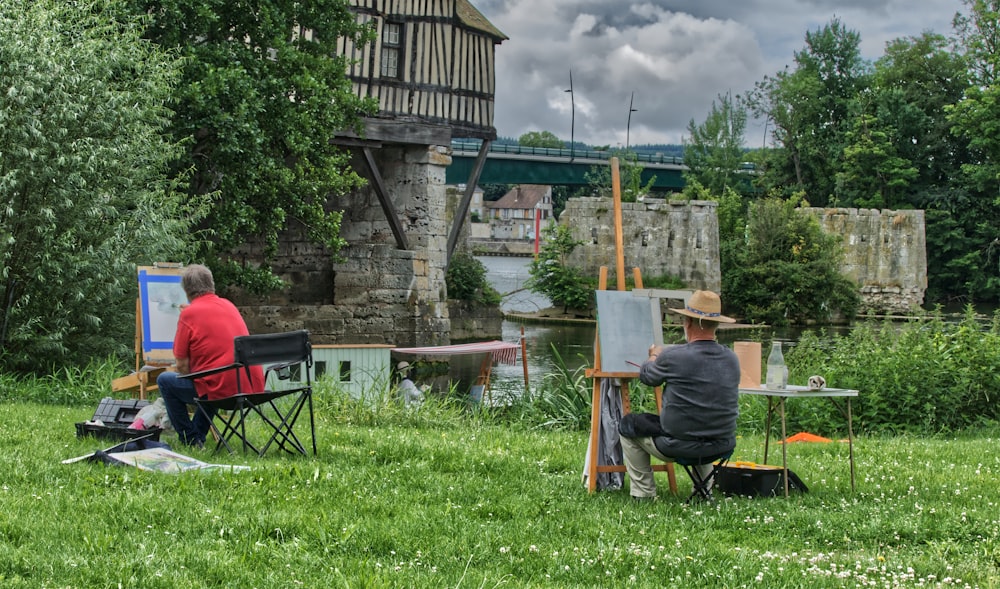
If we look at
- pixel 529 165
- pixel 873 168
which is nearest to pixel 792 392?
pixel 529 165

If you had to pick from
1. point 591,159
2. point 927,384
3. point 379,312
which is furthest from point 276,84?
point 591,159

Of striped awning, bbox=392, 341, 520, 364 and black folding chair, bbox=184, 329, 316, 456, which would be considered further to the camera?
striped awning, bbox=392, 341, 520, 364

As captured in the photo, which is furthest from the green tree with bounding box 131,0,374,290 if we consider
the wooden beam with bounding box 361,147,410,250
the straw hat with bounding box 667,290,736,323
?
the straw hat with bounding box 667,290,736,323

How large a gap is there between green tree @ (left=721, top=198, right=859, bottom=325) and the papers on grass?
1130 inches

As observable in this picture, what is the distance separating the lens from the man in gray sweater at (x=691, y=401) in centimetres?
556

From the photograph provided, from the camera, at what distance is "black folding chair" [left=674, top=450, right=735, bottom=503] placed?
5663 mm

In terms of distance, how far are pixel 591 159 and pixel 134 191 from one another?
3234 cm

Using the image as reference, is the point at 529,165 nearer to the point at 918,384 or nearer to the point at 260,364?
the point at 918,384

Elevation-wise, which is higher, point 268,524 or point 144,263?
point 144,263

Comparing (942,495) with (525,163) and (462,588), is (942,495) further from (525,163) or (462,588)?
(525,163)

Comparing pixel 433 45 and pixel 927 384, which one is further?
pixel 433 45

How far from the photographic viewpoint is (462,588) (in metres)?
3.87

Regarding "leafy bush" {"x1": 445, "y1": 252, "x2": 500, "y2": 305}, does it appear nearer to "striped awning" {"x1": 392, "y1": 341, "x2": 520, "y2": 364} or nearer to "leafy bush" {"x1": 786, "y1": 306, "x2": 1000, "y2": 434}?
"striped awning" {"x1": 392, "y1": 341, "x2": 520, "y2": 364}

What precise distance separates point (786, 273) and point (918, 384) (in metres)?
22.4
